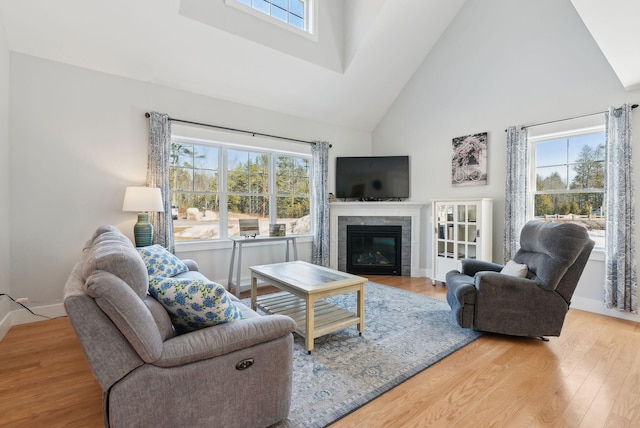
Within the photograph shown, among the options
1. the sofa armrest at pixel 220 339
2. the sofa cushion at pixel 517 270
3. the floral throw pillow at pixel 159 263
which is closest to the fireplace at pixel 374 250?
the sofa cushion at pixel 517 270

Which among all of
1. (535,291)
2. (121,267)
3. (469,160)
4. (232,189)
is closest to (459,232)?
(469,160)

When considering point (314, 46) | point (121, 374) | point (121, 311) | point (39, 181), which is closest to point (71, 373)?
point (121, 374)

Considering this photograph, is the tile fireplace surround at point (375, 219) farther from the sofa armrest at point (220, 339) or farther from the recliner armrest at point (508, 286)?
the sofa armrest at point (220, 339)

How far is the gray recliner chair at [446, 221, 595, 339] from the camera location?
246cm

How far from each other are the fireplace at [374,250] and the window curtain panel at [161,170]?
9.17 feet

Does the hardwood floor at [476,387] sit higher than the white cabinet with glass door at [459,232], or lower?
lower

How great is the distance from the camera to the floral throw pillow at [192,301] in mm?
1463

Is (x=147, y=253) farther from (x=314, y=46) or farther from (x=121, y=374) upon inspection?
(x=314, y=46)

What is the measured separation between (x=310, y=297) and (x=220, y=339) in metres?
1.03

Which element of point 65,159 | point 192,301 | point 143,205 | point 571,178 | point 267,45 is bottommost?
point 192,301

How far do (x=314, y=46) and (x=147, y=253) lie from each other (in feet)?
10.7

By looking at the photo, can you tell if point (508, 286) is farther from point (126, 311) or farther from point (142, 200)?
point (142, 200)

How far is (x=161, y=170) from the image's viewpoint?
3592 millimetres

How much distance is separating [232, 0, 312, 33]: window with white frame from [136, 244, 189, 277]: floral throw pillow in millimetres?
2901
